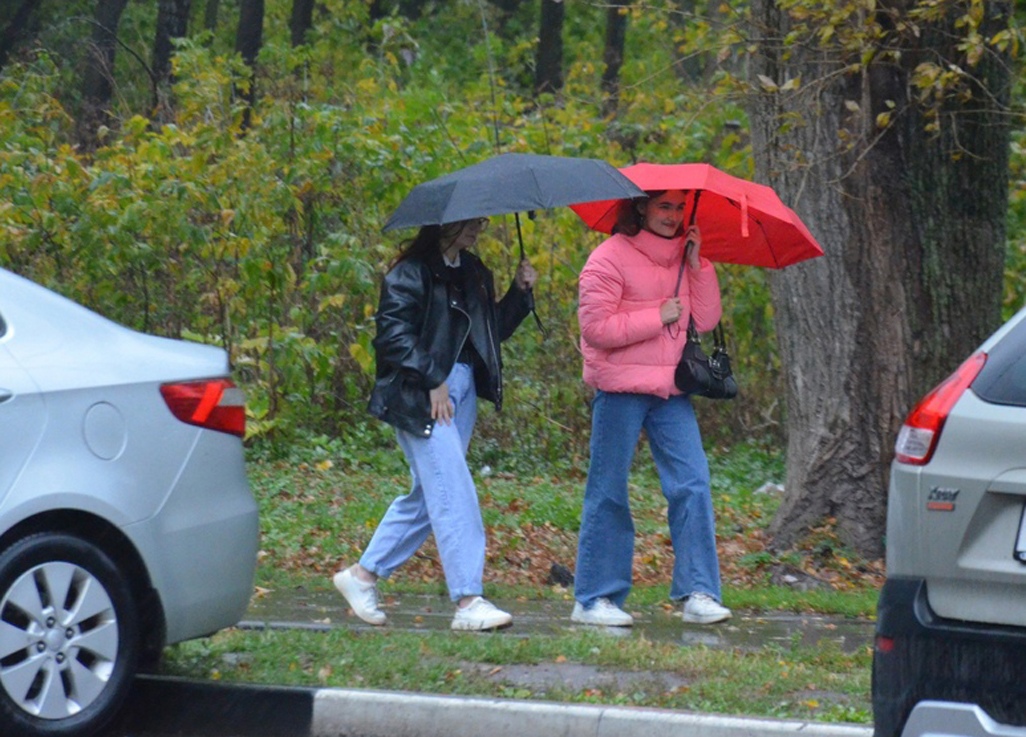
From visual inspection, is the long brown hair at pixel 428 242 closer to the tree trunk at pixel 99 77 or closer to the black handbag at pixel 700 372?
the black handbag at pixel 700 372

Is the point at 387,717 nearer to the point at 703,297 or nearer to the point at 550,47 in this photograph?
the point at 703,297

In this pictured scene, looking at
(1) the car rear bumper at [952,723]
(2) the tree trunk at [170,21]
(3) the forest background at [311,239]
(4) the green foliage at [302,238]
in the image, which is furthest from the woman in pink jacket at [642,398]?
(2) the tree trunk at [170,21]

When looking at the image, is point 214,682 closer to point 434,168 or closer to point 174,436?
point 174,436

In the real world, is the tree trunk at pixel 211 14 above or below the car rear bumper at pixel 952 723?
above

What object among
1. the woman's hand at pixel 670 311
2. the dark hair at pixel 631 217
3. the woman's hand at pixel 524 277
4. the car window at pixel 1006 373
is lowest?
the car window at pixel 1006 373

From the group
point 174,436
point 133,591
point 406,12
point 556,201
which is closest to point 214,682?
point 133,591

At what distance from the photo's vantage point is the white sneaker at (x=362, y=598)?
6902mm

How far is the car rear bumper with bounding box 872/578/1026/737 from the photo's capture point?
3.83 meters

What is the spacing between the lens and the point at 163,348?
542cm

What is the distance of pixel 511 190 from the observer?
648 centimetres

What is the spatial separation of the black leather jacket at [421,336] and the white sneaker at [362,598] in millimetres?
787

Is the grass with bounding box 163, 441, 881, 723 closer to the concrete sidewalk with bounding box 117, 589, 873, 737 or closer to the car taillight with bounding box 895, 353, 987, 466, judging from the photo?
the concrete sidewalk with bounding box 117, 589, 873, 737

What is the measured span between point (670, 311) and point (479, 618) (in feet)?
5.02

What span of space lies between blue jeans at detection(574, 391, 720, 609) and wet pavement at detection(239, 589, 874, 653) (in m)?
0.22
